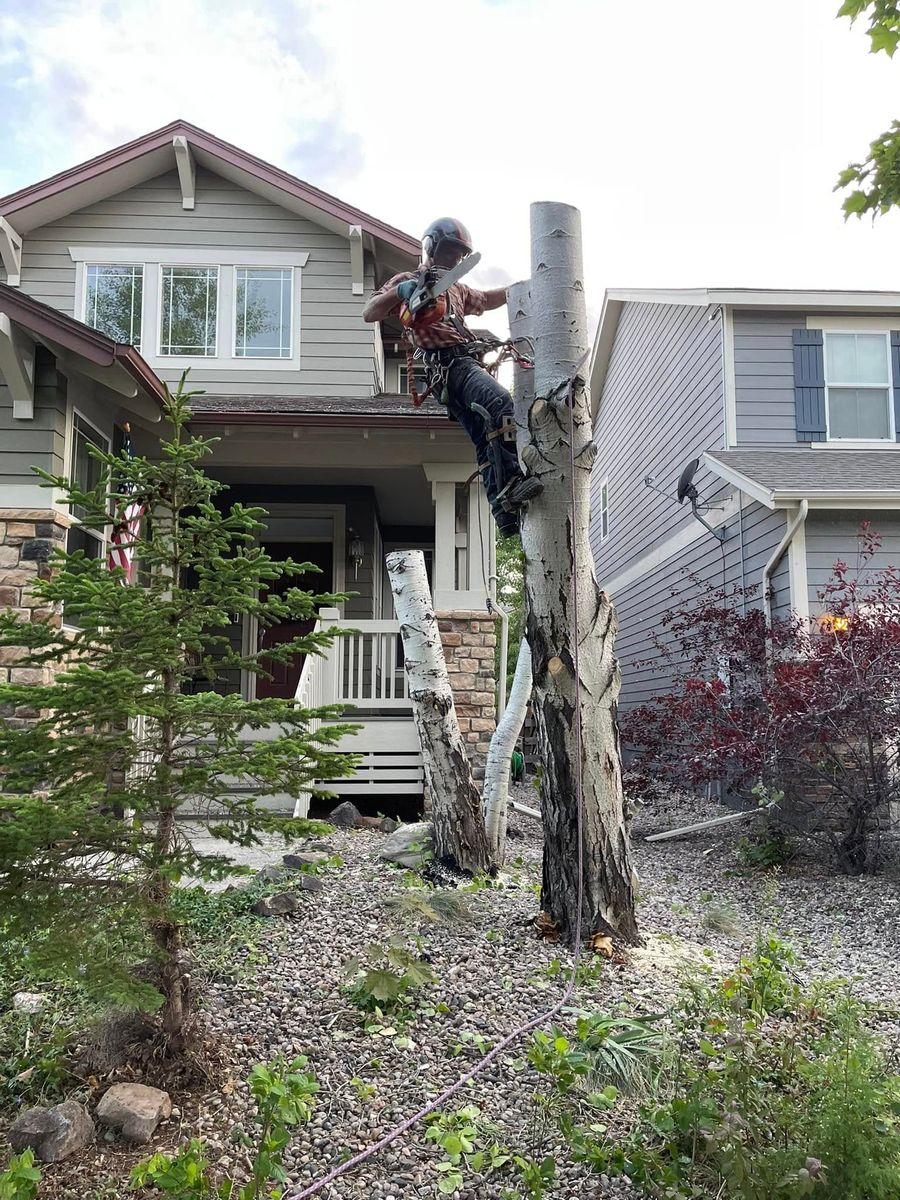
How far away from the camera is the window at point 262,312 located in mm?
10195

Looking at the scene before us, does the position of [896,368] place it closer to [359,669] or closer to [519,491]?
[359,669]

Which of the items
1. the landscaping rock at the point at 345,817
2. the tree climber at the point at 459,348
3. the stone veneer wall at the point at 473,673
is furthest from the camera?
the stone veneer wall at the point at 473,673

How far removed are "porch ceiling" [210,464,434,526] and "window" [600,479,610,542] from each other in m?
6.43

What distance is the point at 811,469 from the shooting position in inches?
382

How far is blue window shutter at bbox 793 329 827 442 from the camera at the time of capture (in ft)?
35.2

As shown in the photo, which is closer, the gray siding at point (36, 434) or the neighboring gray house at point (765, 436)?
the gray siding at point (36, 434)

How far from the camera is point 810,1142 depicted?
211cm

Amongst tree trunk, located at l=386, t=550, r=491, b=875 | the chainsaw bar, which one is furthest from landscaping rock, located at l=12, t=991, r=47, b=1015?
the chainsaw bar

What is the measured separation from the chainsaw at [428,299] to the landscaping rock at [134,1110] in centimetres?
304

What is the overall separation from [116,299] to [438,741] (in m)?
7.47

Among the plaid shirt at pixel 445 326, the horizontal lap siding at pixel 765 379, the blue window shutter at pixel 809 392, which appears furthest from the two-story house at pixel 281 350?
the blue window shutter at pixel 809 392

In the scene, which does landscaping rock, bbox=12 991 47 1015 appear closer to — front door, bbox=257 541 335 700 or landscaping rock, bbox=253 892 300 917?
landscaping rock, bbox=253 892 300 917

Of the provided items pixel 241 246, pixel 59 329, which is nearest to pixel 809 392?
pixel 241 246

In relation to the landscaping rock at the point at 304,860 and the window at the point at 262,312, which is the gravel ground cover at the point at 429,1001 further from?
the window at the point at 262,312
